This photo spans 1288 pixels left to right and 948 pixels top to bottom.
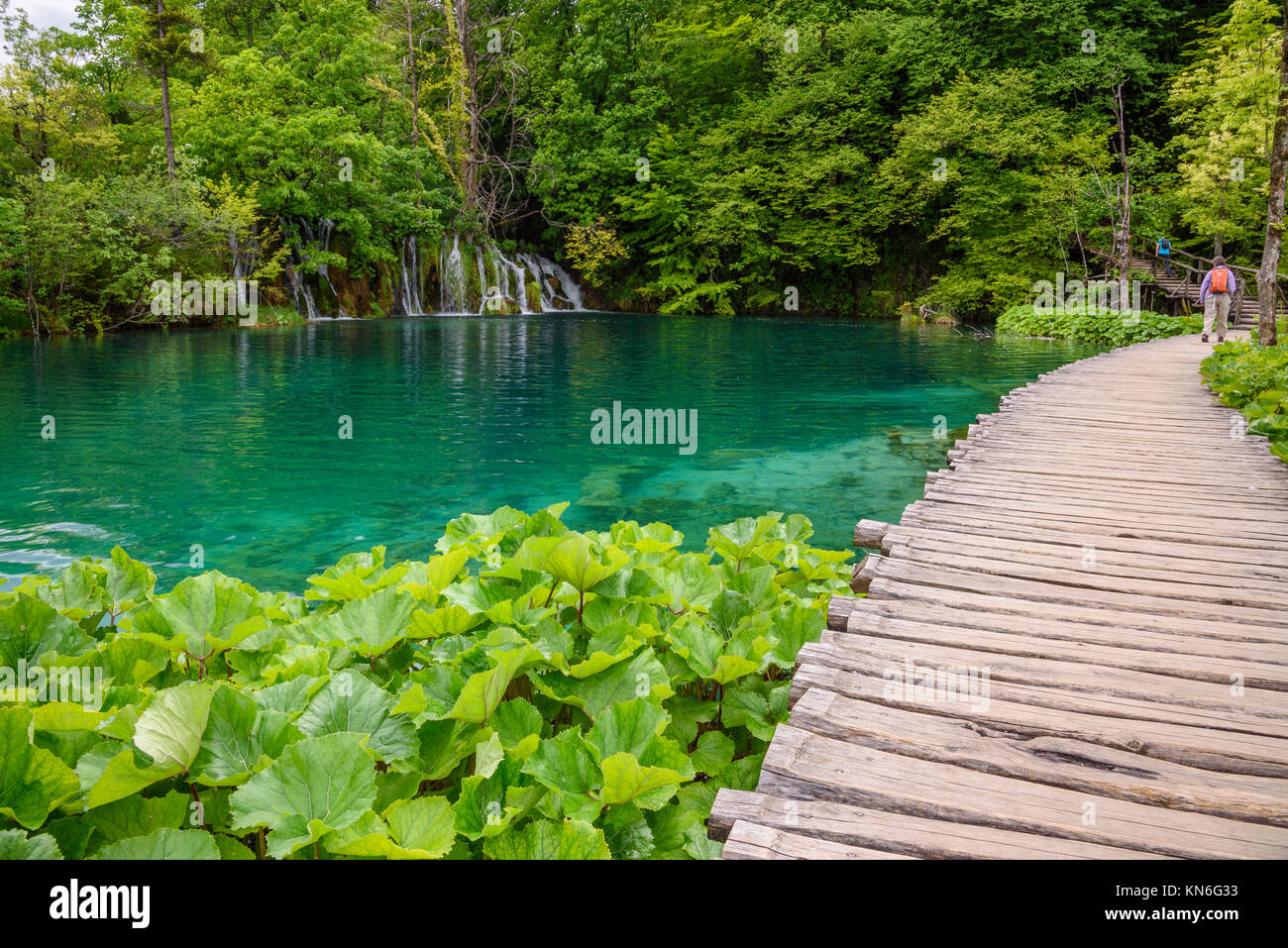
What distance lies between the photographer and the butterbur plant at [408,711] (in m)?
1.50

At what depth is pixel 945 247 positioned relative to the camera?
3838 centimetres

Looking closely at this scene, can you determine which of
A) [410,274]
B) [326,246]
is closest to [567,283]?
[410,274]

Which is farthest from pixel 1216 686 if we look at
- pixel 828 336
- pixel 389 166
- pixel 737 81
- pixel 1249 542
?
pixel 737 81

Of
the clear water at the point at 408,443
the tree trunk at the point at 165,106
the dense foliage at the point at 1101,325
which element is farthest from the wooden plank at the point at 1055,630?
the tree trunk at the point at 165,106

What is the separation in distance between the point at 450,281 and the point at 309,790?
38.7 m

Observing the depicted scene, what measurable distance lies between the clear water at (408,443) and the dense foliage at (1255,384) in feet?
10.3

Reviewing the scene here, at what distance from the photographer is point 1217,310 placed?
18.7 meters

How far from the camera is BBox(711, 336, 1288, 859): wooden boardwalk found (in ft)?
6.69

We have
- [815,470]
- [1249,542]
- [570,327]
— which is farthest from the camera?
[570,327]

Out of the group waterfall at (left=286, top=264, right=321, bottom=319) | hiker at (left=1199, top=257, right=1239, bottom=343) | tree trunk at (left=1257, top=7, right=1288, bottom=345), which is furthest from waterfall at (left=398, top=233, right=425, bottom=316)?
tree trunk at (left=1257, top=7, right=1288, bottom=345)

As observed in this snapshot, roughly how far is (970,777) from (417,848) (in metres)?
1.54

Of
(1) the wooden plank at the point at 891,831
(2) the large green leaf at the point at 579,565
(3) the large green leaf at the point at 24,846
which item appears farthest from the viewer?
(2) the large green leaf at the point at 579,565

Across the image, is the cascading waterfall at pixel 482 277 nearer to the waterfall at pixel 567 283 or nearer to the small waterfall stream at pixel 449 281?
the small waterfall stream at pixel 449 281
